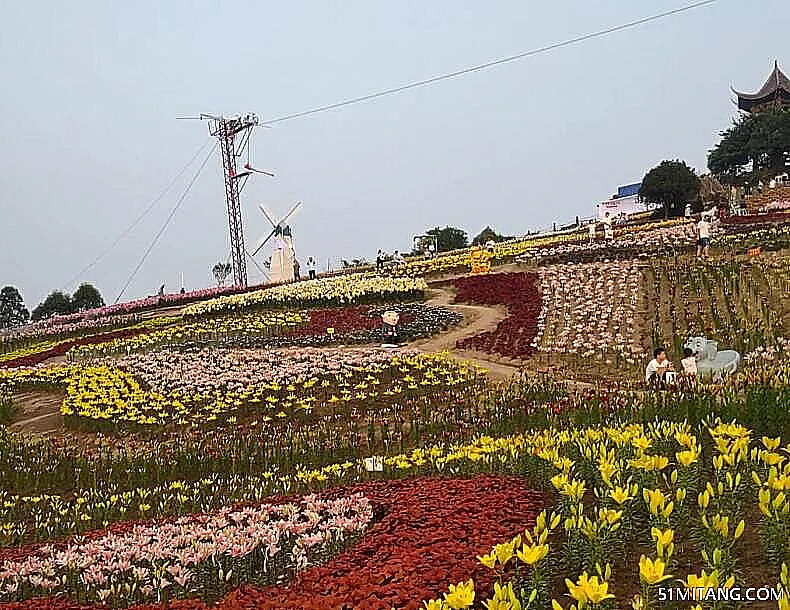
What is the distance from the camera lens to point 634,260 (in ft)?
78.0

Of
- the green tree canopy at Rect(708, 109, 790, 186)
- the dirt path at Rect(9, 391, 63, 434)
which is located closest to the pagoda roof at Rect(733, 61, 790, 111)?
the green tree canopy at Rect(708, 109, 790, 186)

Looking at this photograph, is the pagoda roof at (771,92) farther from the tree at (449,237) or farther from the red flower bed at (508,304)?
the red flower bed at (508,304)

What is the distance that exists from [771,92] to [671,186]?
27.3 m

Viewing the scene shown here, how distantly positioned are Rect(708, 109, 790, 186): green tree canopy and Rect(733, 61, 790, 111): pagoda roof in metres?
3.42

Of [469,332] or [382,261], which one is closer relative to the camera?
[469,332]

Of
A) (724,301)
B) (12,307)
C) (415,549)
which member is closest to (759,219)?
(724,301)

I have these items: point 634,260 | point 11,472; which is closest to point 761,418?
point 11,472

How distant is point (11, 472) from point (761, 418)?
850 cm

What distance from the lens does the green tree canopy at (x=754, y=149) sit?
171ft

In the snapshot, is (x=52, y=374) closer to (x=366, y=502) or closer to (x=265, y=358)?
(x=265, y=358)

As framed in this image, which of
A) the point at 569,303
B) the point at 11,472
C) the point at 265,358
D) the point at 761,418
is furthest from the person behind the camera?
the point at 569,303

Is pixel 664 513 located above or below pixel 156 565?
above

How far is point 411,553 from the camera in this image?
14.8 ft

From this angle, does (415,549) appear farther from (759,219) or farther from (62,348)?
(759,219)
